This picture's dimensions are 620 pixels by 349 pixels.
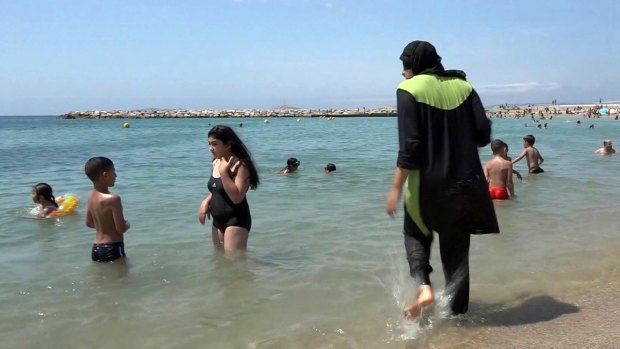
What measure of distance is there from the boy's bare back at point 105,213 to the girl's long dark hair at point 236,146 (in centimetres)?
108

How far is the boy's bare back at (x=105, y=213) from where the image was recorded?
4.80 meters

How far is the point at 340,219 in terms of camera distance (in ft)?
25.5

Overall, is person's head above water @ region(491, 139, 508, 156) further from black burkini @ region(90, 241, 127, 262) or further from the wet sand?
black burkini @ region(90, 241, 127, 262)

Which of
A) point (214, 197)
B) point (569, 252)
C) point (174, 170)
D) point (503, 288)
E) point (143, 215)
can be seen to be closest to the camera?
point (503, 288)

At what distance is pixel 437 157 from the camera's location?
10.7 feet

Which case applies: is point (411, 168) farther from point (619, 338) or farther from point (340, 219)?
point (340, 219)

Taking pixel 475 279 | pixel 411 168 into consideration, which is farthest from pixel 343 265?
pixel 411 168

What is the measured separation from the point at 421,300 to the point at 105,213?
118 inches

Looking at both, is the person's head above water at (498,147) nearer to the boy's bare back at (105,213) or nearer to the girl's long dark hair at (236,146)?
the girl's long dark hair at (236,146)

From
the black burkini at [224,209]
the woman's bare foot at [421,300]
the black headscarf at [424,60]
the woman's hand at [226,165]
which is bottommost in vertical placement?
the woman's bare foot at [421,300]

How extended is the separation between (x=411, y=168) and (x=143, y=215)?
620 centimetres

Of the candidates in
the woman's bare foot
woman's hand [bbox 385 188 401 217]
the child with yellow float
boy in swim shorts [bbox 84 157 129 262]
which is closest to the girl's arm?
boy in swim shorts [bbox 84 157 129 262]

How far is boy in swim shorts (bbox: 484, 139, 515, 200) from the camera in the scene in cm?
873

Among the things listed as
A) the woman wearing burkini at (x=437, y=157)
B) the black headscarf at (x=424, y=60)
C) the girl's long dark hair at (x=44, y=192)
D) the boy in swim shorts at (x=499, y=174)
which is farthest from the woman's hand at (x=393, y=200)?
the girl's long dark hair at (x=44, y=192)
